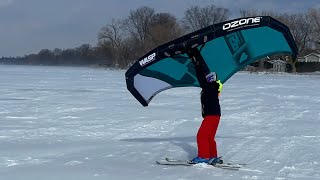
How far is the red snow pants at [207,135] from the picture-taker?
20.8 feet

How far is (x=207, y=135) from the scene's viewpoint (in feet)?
20.9

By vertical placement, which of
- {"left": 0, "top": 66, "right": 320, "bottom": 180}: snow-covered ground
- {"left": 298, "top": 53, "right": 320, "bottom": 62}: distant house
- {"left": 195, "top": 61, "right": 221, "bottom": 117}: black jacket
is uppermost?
{"left": 298, "top": 53, "right": 320, "bottom": 62}: distant house

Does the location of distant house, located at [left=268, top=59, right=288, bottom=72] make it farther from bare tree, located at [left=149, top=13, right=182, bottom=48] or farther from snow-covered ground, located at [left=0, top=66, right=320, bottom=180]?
snow-covered ground, located at [left=0, top=66, right=320, bottom=180]

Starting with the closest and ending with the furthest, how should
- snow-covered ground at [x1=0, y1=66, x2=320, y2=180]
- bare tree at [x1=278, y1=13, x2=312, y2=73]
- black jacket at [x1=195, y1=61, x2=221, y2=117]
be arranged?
snow-covered ground at [x1=0, y1=66, x2=320, y2=180]
black jacket at [x1=195, y1=61, x2=221, y2=117]
bare tree at [x1=278, y1=13, x2=312, y2=73]

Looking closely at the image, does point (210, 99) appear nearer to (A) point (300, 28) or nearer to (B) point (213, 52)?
(B) point (213, 52)

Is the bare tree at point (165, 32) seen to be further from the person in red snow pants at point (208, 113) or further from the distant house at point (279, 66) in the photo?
the person in red snow pants at point (208, 113)

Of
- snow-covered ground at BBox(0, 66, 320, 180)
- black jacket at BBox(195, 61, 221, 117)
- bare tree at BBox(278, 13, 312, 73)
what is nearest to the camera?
snow-covered ground at BBox(0, 66, 320, 180)

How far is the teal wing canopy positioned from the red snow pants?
97 centimetres

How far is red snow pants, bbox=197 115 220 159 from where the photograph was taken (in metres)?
6.33

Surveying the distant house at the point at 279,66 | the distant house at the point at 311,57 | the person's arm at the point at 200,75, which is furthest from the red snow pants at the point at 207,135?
the distant house at the point at 311,57

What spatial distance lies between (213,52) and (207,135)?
1421 millimetres

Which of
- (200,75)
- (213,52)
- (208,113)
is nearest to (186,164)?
(208,113)

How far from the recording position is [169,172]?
6.15 meters

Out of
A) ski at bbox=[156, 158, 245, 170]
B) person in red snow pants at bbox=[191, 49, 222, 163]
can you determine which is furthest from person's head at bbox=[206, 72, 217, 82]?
ski at bbox=[156, 158, 245, 170]
